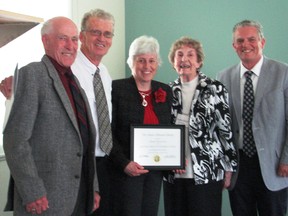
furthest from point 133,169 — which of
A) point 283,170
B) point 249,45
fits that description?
point 249,45

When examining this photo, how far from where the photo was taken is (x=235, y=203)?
275cm

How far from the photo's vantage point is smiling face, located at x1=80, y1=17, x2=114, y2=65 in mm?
2287

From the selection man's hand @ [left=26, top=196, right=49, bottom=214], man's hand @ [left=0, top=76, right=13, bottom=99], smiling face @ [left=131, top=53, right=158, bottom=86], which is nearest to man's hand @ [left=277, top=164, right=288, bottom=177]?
smiling face @ [left=131, top=53, right=158, bottom=86]

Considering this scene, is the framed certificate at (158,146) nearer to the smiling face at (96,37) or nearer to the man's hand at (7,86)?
the smiling face at (96,37)

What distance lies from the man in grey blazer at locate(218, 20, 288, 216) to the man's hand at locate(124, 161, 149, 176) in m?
0.72

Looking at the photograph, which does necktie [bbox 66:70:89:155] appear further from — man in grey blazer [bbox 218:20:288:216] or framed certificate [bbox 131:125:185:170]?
man in grey blazer [bbox 218:20:288:216]

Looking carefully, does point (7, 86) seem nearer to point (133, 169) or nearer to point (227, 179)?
point (133, 169)

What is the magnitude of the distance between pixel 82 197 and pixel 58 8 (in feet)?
6.71

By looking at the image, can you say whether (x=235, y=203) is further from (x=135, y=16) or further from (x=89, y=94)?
(x=135, y=16)

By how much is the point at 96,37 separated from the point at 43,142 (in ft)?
2.68

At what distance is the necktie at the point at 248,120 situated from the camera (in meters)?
2.60

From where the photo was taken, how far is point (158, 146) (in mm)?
2420

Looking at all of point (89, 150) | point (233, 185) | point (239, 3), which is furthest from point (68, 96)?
point (239, 3)

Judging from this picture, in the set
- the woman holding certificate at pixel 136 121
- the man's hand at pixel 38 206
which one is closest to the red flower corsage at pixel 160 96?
the woman holding certificate at pixel 136 121
